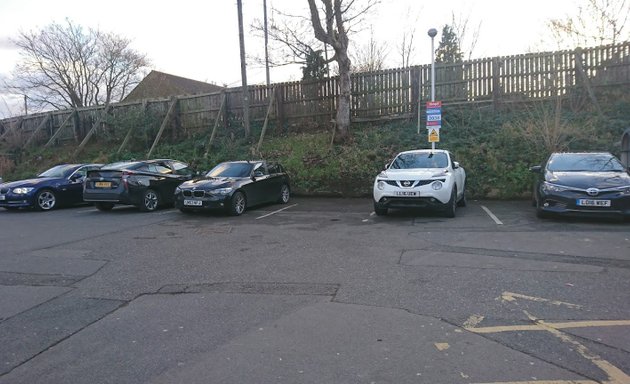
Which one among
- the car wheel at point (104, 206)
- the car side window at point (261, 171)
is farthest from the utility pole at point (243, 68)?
the car wheel at point (104, 206)

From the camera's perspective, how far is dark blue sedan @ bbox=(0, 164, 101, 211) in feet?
44.0

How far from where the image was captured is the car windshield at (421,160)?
435 inches

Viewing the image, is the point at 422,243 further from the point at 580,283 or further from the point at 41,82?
the point at 41,82

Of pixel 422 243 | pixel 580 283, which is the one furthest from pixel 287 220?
pixel 580 283

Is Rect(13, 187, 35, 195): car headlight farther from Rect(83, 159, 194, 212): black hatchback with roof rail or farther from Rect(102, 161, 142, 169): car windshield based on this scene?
Rect(102, 161, 142, 169): car windshield

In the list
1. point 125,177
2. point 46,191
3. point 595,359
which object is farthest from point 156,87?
point 595,359

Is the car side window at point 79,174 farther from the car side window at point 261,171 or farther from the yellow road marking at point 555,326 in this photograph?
the yellow road marking at point 555,326

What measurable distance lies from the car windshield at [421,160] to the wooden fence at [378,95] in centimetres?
705

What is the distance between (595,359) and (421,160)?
814cm

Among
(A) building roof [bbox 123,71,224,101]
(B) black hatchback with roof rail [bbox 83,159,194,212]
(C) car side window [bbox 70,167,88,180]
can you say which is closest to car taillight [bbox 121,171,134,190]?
(B) black hatchback with roof rail [bbox 83,159,194,212]

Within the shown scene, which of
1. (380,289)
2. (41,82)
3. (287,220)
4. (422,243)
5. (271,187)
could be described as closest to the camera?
(380,289)

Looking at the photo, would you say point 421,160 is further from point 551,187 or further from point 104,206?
point 104,206

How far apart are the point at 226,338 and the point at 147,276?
8.27ft

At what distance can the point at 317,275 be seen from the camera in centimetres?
589
